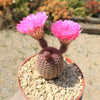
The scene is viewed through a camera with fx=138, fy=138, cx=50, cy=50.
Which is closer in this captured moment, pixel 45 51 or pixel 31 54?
pixel 45 51

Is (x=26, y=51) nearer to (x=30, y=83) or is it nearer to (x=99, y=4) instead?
(x=30, y=83)

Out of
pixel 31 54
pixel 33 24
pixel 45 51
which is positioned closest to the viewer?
pixel 33 24

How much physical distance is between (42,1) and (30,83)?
2.65 m

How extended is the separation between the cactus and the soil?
3.40ft

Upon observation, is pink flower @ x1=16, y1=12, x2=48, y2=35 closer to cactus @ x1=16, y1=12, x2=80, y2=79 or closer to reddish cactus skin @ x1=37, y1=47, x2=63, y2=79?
cactus @ x1=16, y1=12, x2=80, y2=79

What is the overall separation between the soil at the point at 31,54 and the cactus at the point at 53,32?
3.40 ft

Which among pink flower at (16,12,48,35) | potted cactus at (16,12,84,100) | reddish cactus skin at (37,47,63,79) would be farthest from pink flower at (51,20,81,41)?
reddish cactus skin at (37,47,63,79)

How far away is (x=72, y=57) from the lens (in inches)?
111

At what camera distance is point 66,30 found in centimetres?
123

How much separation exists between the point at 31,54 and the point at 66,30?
1622 mm

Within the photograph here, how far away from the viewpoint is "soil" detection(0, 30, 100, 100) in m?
2.22

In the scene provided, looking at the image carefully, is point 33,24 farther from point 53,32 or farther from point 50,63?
point 50,63

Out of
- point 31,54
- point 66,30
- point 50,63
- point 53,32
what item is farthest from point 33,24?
point 31,54

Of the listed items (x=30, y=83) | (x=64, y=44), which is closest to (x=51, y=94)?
(x=30, y=83)
